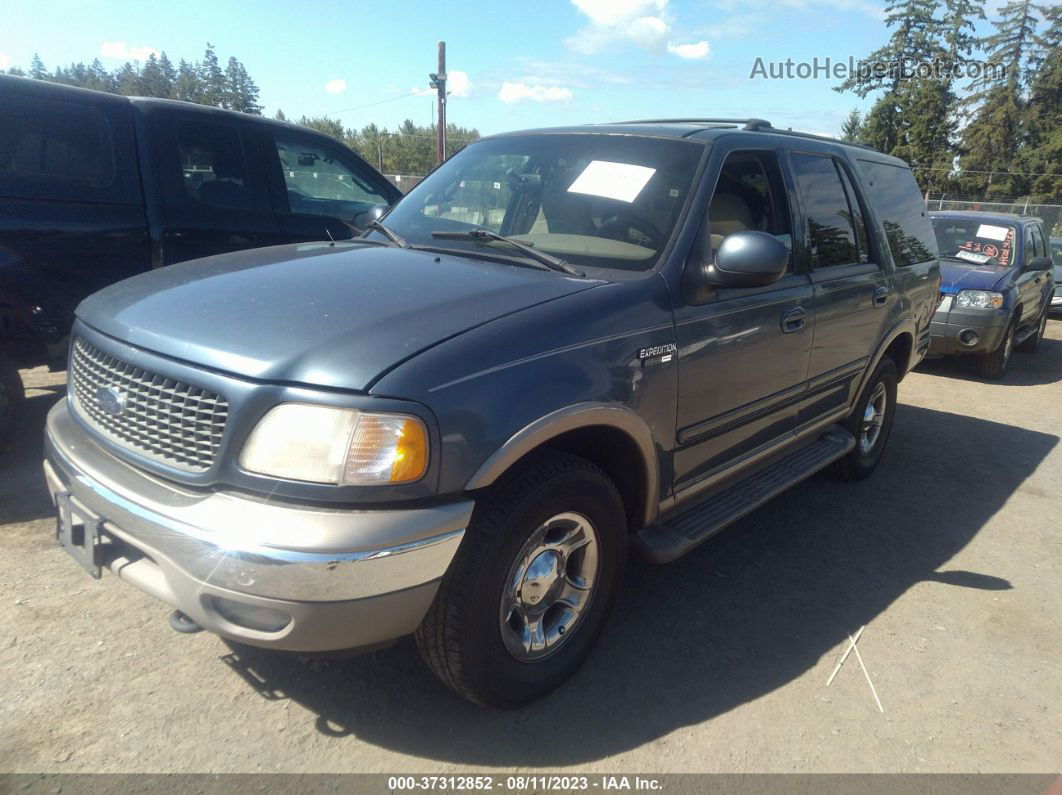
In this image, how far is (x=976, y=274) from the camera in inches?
333

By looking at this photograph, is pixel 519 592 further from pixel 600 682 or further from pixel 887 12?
pixel 887 12

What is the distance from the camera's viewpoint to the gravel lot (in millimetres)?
2340

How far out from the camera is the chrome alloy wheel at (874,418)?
4.75m

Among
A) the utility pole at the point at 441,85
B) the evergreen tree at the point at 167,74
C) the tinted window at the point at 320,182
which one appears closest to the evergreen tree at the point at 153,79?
the evergreen tree at the point at 167,74

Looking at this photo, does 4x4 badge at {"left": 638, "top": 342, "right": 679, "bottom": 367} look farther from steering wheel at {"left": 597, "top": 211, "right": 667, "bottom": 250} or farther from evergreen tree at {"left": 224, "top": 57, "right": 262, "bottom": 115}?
evergreen tree at {"left": 224, "top": 57, "right": 262, "bottom": 115}

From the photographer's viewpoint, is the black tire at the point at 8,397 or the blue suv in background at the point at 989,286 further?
the blue suv in background at the point at 989,286

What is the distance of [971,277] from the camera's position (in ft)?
27.6

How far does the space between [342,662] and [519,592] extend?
804 millimetres

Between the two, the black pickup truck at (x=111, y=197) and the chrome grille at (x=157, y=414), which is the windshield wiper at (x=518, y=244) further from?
the chrome grille at (x=157, y=414)

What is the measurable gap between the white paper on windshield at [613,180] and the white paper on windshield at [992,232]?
25.7 ft

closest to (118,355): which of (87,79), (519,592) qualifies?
(519,592)

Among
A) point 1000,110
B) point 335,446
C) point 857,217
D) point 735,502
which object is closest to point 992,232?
point 857,217

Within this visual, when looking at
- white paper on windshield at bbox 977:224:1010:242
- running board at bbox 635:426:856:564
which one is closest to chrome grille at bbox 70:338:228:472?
running board at bbox 635:426:856:564

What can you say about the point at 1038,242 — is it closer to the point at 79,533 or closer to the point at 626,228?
the point at 626,228
